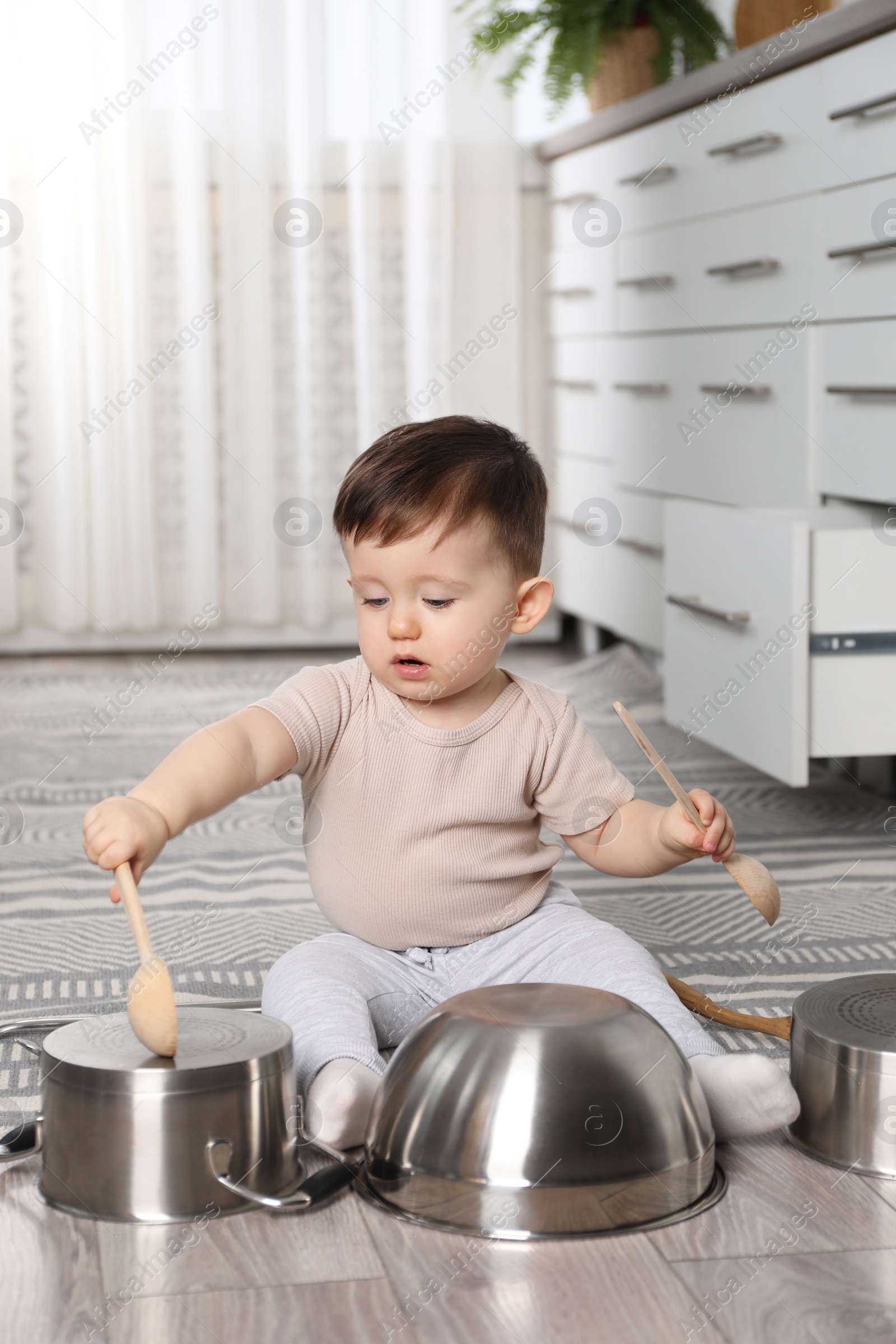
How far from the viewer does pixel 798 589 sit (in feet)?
4.42

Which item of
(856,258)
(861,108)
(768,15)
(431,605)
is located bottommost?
(431,605)

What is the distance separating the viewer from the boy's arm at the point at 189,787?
2.41 ft

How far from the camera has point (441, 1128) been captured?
701 mm

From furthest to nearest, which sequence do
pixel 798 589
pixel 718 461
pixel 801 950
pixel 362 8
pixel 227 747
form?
pixel 362 8 → pixel 718 461 → pixel 798 589 → pixel 801 950 → pixel 227 747

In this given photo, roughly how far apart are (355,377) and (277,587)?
439mm

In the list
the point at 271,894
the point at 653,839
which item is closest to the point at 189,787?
the point at 653,839

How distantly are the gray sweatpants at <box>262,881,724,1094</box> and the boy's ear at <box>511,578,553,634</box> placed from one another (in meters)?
0.20

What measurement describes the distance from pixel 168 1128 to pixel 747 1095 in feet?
1.03

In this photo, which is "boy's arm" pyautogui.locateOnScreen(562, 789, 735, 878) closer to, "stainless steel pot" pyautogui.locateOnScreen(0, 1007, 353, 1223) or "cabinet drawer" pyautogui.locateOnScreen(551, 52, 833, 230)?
"stainless steel pot" pyautogui.locateOnScreen(0, 1007, 353, 1223)

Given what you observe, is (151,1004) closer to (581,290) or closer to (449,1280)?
(449,1280)

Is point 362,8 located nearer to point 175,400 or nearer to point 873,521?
point 175,400

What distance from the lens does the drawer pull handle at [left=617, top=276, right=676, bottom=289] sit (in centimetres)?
206

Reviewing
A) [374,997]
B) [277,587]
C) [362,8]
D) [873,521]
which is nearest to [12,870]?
[374,997]

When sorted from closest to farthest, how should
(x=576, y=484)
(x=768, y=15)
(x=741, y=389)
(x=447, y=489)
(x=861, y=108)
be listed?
(x=447, y=489)
(x=861, y=108)
(x=741, y=389)
(x=768, y=15)
(x=576, y=484)
